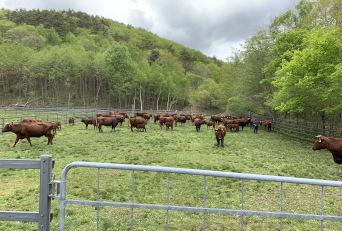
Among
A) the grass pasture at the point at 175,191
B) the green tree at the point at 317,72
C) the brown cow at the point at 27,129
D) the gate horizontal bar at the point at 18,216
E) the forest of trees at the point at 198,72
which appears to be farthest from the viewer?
the forest of trees at the point at 198,72

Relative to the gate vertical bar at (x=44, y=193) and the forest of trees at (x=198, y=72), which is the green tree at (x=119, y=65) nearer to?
the forest of trees at (x=198, y=72)

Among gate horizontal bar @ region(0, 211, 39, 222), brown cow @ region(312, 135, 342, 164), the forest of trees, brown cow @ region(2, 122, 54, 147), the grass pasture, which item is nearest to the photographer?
gate horizontal bar @ region(0, 211, 39, 222)

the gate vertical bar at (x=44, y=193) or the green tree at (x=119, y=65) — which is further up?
the green tree at (x=119, y=65)

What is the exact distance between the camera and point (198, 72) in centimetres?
8438

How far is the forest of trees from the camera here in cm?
1359

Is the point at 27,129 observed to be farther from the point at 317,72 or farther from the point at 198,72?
the point at 198,72

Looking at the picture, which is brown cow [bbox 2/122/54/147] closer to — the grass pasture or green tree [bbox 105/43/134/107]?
the grass pasture

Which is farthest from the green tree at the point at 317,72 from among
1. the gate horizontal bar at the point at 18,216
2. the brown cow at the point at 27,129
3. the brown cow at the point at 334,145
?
the brown cow at the point at 27,129

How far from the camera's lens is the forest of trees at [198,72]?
1359 cm

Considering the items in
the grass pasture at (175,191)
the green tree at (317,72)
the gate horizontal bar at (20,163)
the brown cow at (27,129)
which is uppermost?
the green tree at (317,72)

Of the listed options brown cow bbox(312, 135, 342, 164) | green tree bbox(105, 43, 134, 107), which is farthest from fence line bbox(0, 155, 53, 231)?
green tree bbox(105, 43, 134, 107)

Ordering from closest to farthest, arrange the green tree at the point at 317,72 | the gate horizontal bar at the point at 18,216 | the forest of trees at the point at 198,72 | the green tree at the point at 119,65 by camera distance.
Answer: the gate horizontal bar at the point at 18,216 → the green tree at the point at 317,72 → the forest of trees at the point at 198,72 → the green tree at the point at 119,65

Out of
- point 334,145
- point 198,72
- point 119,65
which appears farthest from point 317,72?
point 198,72

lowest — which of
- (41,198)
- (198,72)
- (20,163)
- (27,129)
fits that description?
(27,129)
